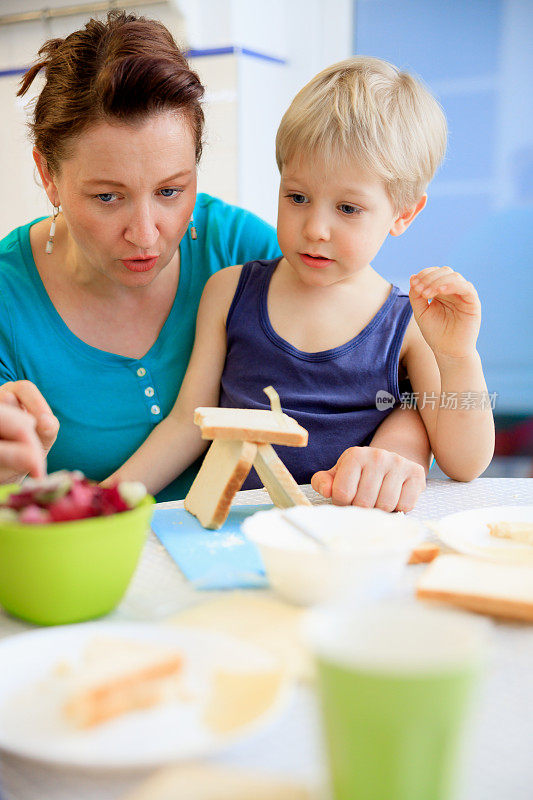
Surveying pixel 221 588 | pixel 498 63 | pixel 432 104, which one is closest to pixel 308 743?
pixel 221 588

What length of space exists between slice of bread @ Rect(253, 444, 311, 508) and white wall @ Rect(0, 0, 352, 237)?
2155 mm

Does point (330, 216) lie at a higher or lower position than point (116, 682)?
higher

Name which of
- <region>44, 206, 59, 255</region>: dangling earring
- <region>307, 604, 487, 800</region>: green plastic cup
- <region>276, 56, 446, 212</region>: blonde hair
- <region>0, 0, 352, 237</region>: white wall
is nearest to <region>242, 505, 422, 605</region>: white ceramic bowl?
<region>307, 604, 487, 800</region>: green plastic cup

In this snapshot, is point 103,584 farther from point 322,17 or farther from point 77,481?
point 322,17

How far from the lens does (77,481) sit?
2.53 feet

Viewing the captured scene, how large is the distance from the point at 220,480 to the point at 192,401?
57 centimetres

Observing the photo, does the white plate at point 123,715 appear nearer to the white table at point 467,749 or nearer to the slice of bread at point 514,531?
the white table at point 467,749

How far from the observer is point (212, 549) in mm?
933

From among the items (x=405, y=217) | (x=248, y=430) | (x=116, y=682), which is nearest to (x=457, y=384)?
(x=405, y=217)

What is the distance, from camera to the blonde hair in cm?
138

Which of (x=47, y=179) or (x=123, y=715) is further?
(x=47, y=179)

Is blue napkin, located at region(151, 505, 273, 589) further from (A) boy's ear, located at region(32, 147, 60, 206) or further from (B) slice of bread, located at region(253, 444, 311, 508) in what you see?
(A) boy's ear, located at region(32, 147, 60, 206)

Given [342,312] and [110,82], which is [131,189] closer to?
[110,82]

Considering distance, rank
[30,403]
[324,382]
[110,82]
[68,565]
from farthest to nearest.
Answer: [324,382], [110,82], [30,403], [68,565]
